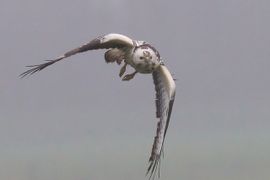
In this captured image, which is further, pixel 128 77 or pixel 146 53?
pixel 128 77

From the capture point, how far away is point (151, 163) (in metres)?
44.7

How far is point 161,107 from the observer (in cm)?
4469

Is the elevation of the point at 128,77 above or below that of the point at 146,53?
below

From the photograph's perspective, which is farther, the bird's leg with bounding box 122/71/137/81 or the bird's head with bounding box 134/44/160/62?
the bird's leg with bounding box 122/71/137/81

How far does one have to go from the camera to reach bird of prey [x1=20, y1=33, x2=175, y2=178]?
134 ft

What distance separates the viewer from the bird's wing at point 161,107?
43.9 m

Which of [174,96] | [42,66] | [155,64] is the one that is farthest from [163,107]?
[42,66]

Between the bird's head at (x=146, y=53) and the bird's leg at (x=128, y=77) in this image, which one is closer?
the bird's head at (x=146, y=53)

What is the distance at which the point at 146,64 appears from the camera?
40781 millimetres

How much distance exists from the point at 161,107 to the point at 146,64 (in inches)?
178

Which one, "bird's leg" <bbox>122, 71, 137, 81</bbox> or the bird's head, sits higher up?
the bird's head

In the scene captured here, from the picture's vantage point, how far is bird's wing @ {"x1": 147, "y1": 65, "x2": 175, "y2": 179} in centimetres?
4391

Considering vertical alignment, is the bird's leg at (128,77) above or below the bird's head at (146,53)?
below

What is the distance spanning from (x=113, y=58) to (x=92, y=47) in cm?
119
